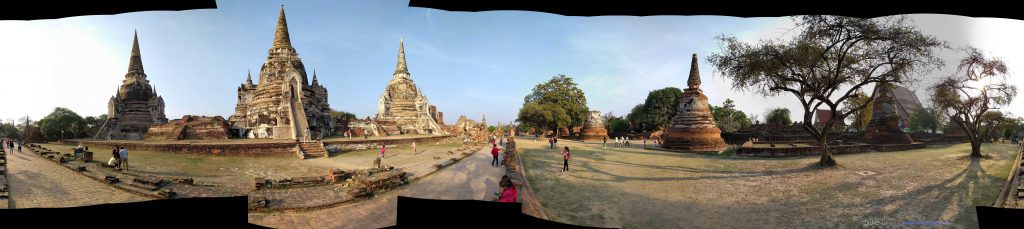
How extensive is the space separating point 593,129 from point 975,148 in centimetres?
1936

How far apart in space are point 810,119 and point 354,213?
6498mm

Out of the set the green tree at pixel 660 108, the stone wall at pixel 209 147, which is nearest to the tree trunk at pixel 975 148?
the stone wall at pixel 209 147

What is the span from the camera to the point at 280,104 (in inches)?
565

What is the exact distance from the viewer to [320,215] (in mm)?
2523

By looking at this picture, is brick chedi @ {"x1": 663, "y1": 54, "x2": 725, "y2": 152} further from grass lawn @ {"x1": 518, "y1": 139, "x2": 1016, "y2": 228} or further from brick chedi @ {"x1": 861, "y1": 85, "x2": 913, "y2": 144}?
grass lawn @ {"x1": 518, "y1": 139, "x2": 1016, "y2": 228}

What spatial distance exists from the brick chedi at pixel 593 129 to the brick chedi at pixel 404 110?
975 cm

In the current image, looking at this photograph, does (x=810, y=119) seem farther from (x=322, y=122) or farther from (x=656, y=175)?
(x=322, y=122)

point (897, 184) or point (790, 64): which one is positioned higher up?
point (790, 64)

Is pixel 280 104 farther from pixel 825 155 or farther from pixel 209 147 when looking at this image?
pixel 825 155

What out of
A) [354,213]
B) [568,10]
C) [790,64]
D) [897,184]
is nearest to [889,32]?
[790,64]

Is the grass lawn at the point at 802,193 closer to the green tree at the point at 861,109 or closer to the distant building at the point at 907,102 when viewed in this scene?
the distant building at the point at 907,102

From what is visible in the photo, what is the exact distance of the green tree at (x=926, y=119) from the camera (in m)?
3.63

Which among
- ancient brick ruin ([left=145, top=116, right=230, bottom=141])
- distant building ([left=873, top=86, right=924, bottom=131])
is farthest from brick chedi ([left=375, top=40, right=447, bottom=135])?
distant building ([left=873, top=86, right=924, bottom=131])

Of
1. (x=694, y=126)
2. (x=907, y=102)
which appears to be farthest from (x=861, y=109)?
(x=694, y=126)
